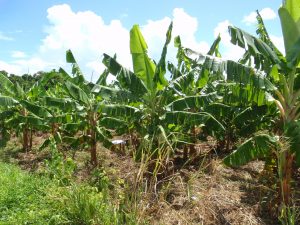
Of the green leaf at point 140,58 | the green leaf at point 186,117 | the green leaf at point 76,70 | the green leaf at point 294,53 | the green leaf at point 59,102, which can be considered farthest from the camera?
the green leaf at point 76,70

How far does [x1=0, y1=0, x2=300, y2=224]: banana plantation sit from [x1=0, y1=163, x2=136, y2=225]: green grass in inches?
1.9

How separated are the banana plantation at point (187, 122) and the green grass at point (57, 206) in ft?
0.15

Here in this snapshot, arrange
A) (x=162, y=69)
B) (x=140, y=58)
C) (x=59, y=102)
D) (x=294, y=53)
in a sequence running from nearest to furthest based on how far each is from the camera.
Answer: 1. (x=294, y=53)
2. (x=162, y=69)
3. (x=140, y=58)
4. (x=59, y=102)

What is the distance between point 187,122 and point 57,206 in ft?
10.9

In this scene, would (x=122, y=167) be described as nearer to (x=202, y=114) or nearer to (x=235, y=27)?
(x=202, y=114)

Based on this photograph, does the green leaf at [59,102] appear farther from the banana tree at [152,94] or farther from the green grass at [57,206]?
the green grass at [57,206]

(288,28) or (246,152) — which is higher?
(288,28)

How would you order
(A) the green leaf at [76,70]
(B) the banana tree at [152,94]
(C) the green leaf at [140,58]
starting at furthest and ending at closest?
(A) the green leaf at [76,70]
(C) the green leaf at [140,58]
(B) the banana tree at [152,94]

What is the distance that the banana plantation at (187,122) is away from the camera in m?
5.61

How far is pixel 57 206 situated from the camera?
5.99m

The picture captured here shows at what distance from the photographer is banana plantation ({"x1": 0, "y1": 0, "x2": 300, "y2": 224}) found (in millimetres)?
5609

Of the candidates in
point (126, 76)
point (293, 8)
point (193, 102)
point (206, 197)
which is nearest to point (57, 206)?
point (206, 197)

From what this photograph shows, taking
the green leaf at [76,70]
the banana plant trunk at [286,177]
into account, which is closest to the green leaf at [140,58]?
the green leaf at [76,70]

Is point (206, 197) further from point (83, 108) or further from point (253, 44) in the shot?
point (83, 108)
